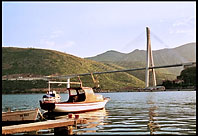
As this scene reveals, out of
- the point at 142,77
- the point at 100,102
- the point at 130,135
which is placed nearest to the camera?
the point at 130,135

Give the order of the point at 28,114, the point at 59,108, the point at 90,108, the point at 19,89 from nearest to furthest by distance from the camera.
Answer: the point at 28,114
the point at 59,108
the point at 90,108
the point at 19,89

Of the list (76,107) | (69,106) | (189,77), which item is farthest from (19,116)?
(189,77)

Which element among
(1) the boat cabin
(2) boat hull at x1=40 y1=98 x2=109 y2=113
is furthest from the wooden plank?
(1) the boat cabin

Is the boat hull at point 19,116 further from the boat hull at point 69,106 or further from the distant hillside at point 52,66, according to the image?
the distant hillside at point 52,66

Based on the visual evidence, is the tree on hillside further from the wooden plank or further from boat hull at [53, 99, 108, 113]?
the wooden plank

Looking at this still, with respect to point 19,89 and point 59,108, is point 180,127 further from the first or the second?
point 19,89

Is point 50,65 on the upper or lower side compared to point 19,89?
upper

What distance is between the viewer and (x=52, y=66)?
422 ft

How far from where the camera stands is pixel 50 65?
427 ft

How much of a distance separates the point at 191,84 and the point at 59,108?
91865 millimetres

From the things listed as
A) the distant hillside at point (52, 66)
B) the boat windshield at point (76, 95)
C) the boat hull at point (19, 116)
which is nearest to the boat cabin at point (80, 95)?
the boat windshield at point (76, 95)

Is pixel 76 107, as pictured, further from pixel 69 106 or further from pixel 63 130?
pixel 63 130

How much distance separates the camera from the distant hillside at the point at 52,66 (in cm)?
12350

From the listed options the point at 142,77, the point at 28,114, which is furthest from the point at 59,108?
the point at 142,77
